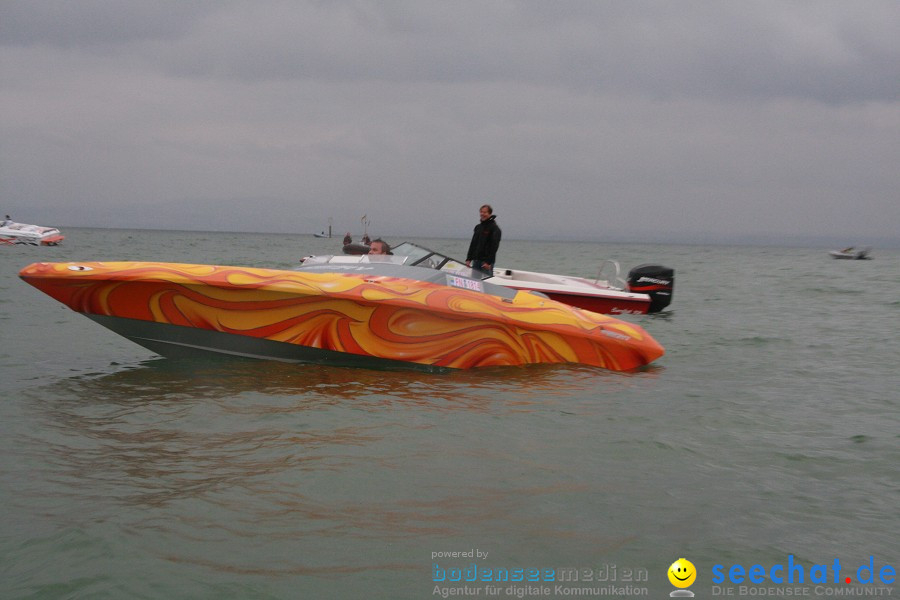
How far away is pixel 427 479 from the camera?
12.8 ft

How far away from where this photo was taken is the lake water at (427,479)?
2.90m

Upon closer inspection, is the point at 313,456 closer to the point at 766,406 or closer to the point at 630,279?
the point at 766,406

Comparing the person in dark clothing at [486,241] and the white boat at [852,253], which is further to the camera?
the white boat at [852,253]

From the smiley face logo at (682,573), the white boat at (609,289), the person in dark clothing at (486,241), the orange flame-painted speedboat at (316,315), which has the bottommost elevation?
the smiley face logo at (682,573)

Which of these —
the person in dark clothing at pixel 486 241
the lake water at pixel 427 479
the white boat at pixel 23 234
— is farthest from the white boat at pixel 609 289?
the white boat at pixel 23 234

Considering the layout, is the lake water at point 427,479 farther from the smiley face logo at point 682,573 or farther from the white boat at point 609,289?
the white boat at point 609,289

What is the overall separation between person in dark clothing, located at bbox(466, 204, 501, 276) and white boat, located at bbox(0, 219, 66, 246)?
1314 inches

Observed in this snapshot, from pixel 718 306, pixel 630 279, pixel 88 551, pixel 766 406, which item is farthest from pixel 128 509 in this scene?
pixel 718 306

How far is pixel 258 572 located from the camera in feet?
9.20

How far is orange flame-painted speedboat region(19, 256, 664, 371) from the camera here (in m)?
6.20

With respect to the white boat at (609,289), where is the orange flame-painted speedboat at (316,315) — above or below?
below

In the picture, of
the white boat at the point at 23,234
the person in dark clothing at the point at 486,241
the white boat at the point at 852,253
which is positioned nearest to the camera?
the person in dark clothing at the point at 486,241

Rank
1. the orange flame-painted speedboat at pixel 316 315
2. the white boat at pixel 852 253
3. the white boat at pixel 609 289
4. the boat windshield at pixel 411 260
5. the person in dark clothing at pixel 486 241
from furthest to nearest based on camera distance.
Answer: the white boat at pixel 852 253
the white boat at pixel 609 289
the person in dark clothing at pixel 486 241
the boat windshield at pixel 411 260
the orange flame-painted speedboat at pixel 316 315

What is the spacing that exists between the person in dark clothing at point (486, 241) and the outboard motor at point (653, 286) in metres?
3.55
